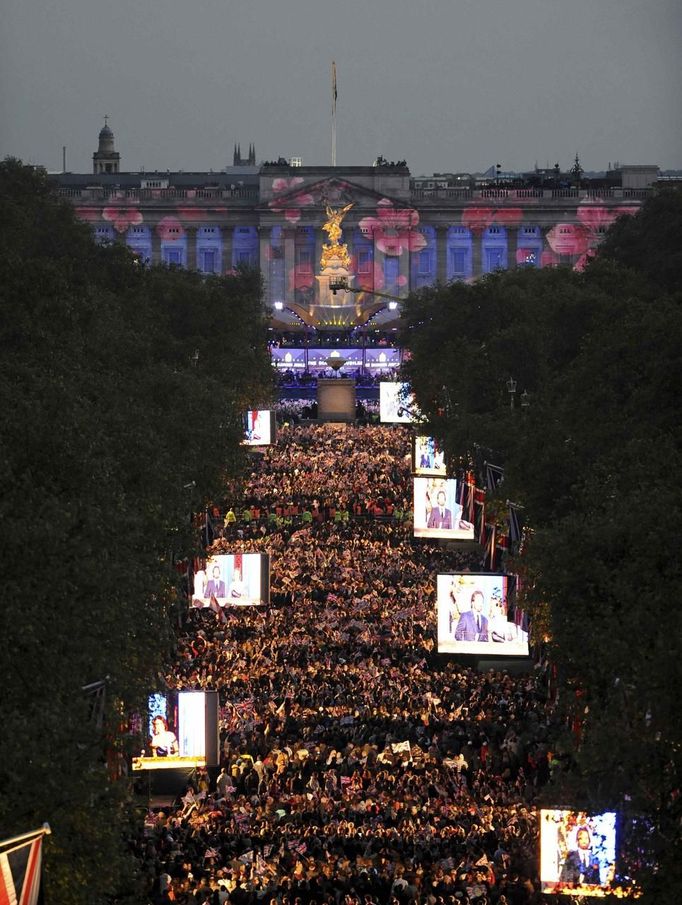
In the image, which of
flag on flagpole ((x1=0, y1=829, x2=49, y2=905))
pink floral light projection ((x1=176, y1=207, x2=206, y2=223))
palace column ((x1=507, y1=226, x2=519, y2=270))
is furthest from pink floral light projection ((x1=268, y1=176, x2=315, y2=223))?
flag on flagpole ((x1=0, y1=829, x2=49, y2=905))

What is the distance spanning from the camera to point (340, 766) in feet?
125

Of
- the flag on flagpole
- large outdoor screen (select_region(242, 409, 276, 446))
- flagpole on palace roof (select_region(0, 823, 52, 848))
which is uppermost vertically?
large outdoor screen (select_region(242, 409, 276, 446))

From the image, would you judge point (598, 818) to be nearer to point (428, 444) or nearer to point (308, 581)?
point (308, 581)

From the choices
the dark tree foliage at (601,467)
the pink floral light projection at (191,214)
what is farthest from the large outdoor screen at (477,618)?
the pink floral light projection at (191,214)

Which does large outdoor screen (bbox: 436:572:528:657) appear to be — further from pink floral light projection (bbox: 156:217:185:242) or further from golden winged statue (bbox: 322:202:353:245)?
pink floral light projection (bbox: 156:217:185:242)

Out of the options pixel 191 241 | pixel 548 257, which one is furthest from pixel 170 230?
pixel 548 257

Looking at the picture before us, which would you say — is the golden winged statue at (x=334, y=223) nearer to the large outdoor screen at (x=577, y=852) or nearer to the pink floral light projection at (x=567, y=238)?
the pink floral light projection at (x=567, y=238)

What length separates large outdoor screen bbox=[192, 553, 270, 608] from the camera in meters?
52.9

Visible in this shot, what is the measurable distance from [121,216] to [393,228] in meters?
25.1

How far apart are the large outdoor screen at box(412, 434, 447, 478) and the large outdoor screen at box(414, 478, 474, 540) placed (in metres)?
6.48

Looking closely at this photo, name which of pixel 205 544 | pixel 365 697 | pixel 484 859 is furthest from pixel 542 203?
pixel 484 859

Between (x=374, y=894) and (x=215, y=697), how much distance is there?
24.8ft

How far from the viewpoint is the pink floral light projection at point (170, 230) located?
182 metres

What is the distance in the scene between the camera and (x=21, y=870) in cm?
2117
